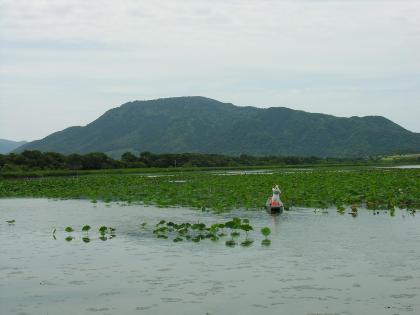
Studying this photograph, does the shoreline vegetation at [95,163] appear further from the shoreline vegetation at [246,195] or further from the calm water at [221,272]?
the calm water at [221,272]

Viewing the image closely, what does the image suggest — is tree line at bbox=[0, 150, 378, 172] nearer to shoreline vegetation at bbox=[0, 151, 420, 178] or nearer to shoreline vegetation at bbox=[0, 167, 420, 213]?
shoreline vegetation at bbox=[0, 151, 420, 178]

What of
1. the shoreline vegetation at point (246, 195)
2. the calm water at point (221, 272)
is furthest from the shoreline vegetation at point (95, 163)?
the calm water at point (221, 272)

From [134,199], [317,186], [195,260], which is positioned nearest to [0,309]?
[195,260]

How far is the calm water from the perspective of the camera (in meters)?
10.6

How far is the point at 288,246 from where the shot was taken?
16328mm

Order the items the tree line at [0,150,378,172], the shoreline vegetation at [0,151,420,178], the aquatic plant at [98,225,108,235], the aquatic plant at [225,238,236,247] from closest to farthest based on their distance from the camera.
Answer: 1. the aquatic plant at [225,238,236,247]
2. the aquatic plant at [98,225,108,235]
3. the shoreline vegetation at [0,151,420,178]
4. the tree line at [0,150,378,172]

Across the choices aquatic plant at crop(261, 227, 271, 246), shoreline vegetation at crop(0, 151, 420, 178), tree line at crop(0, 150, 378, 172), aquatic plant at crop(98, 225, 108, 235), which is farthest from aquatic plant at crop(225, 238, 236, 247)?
tree line at crop(0, 150, 378, 172)

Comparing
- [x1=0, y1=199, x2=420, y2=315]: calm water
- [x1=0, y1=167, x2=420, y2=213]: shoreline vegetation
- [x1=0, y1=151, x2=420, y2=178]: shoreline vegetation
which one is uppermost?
[x1=0, y1=151, x2=420, y2=178]: shoreline vegetation


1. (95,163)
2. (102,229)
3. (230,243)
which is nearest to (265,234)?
(230,243)

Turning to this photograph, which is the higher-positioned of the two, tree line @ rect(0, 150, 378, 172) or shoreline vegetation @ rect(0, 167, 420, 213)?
tree line @ rect(0, 150, 378, 172)

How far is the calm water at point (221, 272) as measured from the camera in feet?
34.8

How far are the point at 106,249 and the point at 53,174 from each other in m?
54.2

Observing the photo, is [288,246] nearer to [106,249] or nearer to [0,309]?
[106,249]

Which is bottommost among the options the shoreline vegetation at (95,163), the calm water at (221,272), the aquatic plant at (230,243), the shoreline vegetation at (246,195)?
the calm water at (221,272)
